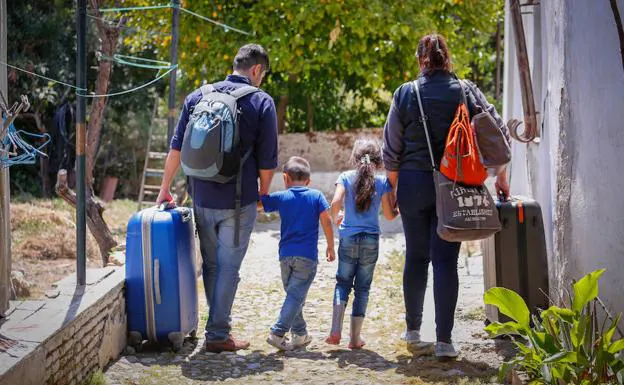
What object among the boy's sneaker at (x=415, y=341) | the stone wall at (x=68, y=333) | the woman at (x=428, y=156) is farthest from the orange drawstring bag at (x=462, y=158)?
the stone wall at (x=68, y=333)

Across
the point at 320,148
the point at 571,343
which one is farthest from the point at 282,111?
the point at 571,343

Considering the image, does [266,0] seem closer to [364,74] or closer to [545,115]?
[364,74]

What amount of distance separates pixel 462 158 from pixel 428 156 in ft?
0.84

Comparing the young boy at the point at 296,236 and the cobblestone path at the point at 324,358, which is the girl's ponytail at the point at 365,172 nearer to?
the young boy at the point at 296,236

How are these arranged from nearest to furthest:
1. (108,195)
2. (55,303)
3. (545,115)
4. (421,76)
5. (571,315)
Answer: (571,315)
(55,303)
(421,76)
(545,115)
(108,195)

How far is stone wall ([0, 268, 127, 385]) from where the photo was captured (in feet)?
12.5

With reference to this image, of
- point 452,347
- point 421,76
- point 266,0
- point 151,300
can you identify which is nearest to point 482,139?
point 421,76

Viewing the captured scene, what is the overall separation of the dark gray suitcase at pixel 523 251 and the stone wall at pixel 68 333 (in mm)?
2211

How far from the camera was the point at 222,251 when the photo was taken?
538cm

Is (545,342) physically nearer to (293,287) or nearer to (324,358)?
(324,358)

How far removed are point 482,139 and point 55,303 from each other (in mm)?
2335

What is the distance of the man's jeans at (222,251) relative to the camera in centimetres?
535

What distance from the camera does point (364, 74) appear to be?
43.5 ft

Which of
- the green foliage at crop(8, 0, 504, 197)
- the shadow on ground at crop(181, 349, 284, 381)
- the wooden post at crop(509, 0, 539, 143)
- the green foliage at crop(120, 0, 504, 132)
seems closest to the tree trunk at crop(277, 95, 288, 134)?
the green foliage at crop(8, 0, 504, 197)
